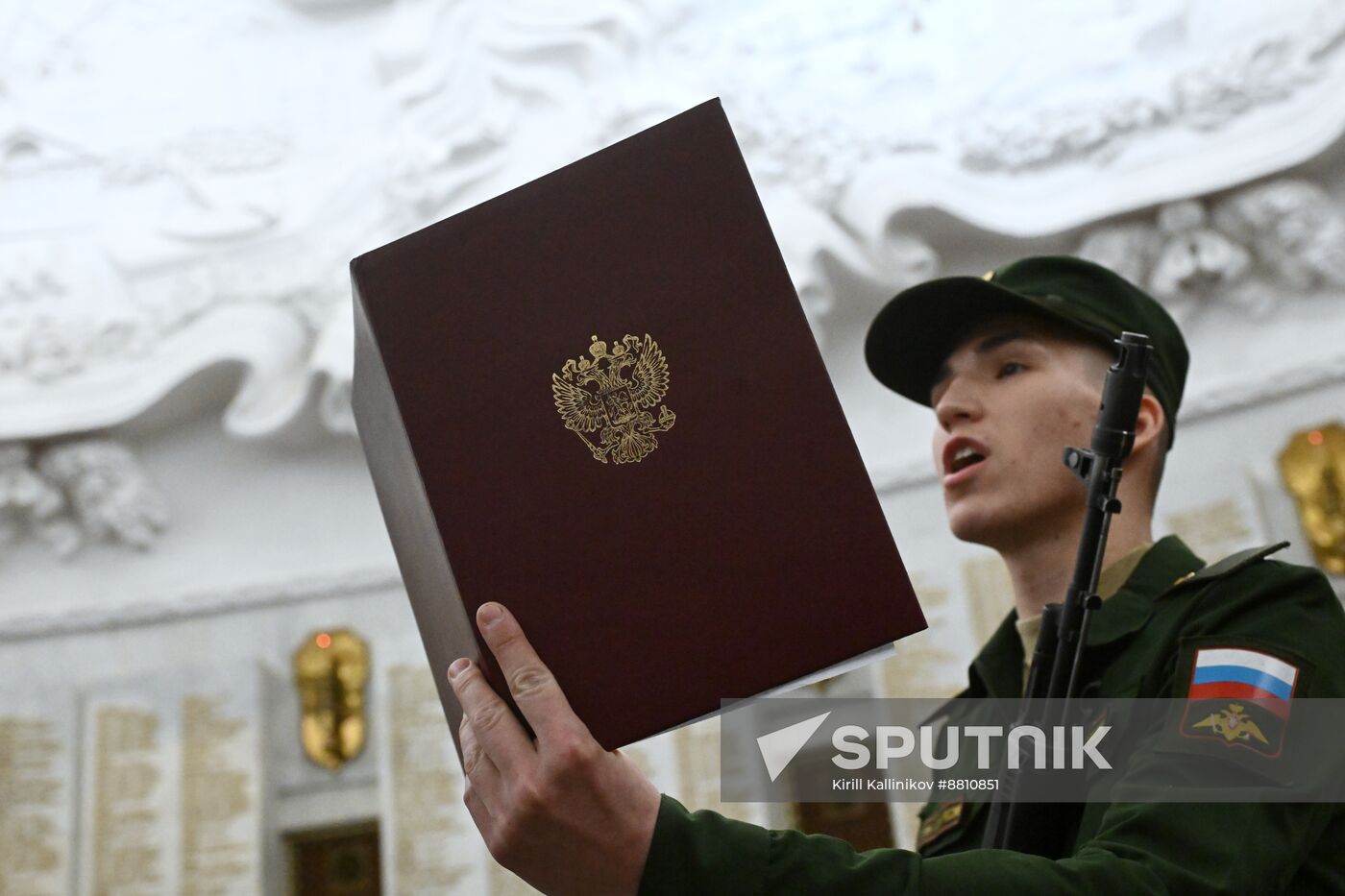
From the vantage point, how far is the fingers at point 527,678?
44.0 inches

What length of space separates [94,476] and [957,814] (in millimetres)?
5433

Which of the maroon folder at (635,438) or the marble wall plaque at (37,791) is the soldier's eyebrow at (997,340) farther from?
the marble wall plaque at (37,791)

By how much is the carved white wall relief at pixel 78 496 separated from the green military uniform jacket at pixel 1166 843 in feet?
18.5

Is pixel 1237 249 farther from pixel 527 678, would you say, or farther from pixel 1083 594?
pixel 527 678

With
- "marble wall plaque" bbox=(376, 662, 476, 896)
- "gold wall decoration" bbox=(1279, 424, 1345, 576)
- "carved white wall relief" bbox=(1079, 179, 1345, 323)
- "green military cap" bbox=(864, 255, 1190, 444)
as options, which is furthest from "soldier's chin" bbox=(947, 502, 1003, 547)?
"carved white wall relief" bbox=(1079, 179, 1345, 323)

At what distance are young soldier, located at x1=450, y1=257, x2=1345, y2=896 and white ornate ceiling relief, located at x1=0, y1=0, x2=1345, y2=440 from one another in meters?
3.93

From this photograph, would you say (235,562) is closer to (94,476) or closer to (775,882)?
(94,476)

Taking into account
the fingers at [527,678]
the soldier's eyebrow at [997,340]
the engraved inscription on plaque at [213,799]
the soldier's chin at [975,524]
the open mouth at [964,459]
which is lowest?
the fingers at [527,678]

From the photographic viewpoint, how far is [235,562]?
627cm

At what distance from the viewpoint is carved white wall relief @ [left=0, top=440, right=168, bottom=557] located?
618 cm

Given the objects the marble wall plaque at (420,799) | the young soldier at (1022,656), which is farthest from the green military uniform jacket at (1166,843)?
the marble wall plaque at (420,799)

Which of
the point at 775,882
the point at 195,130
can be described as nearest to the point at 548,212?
the point at 775,882

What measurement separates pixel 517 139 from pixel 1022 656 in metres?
5.35

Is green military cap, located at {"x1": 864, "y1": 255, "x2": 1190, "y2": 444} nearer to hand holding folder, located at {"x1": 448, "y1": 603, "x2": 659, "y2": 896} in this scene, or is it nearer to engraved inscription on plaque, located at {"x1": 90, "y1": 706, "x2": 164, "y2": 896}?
hand holding folder, located at {"x1": 448, "y1": 603, "x2": 659, "y2": 896}
